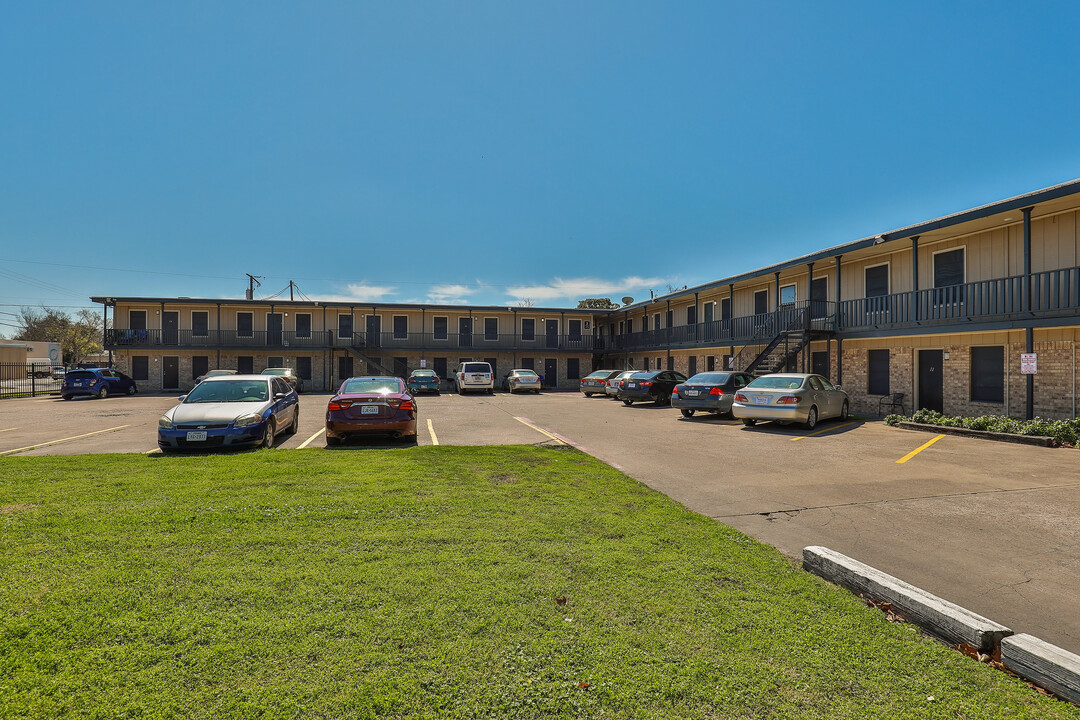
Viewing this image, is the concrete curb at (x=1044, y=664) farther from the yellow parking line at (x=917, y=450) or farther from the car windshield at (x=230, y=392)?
the car windshield at (x=230, y=392)

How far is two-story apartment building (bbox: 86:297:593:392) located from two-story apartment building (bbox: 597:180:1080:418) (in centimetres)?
1715

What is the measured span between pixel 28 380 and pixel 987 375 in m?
65.4

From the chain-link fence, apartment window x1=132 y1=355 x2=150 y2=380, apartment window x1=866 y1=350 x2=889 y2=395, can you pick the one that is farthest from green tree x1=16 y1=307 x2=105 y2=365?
→ apartment window x1=866 y1=350 x2=889 y2=395

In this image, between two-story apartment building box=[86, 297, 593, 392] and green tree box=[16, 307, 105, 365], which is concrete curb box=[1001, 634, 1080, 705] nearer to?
two-story apartment building box=[86, 297, 593, 392]

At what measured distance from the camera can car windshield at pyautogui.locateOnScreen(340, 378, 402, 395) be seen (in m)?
10.9

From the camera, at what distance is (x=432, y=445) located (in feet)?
34.0

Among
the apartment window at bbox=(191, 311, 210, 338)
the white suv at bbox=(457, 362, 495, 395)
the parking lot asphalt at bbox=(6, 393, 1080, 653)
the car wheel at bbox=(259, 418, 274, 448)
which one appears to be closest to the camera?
the parking lot asphalt at bbox=(6, 393, 1080, 653)

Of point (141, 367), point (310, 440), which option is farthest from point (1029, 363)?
point (141, 367)

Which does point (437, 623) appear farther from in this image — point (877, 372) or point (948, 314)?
point (877, 372)

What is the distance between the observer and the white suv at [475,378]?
3038 centimetres

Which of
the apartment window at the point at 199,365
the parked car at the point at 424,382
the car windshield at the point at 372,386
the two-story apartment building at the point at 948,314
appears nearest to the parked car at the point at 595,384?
the two-story apartment building at the point at 948,314

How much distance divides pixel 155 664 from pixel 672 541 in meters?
3.64

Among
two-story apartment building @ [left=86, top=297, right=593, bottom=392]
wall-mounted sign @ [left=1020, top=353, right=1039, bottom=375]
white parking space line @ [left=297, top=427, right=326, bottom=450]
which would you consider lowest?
white parking space line @ [left=297, top=427, right=326, bottom=450]

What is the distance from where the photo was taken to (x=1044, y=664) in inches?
105
